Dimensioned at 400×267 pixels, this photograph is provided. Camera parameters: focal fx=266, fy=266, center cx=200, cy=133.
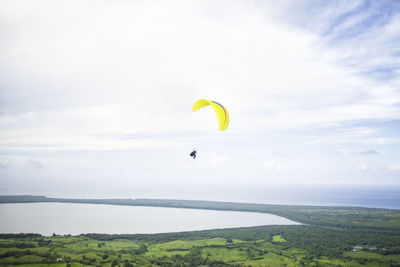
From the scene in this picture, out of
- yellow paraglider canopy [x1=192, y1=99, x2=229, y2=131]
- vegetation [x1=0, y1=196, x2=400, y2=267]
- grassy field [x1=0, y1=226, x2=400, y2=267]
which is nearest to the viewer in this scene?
yellow paraglider canopy [x1=192, y1=99, x2=229, y2=131]

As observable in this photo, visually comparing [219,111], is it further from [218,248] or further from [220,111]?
[218,248]

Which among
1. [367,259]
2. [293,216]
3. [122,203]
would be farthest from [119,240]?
[122,203]

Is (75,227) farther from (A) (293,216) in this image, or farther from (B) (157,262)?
(A) (293,216)

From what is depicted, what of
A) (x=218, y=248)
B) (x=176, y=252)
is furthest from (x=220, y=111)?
(x=218, y=248)

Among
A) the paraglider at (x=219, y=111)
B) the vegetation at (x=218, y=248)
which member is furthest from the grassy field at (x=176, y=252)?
the paraglider at (x=219, y=111)

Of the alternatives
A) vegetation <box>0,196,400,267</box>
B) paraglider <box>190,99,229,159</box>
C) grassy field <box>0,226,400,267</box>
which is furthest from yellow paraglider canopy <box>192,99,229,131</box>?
vegetation <box>0,196,400,267</box>

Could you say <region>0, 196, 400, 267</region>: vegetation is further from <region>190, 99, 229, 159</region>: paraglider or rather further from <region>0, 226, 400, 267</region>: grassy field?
<region>190, 99, 229, 159</region>: paraglider

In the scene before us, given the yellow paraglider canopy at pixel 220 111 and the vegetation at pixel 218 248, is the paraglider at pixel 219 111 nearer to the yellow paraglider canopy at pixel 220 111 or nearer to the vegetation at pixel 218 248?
the yellow paraglider canopy at pixel 220 111

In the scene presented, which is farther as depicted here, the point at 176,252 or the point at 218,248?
the point at 218,248
